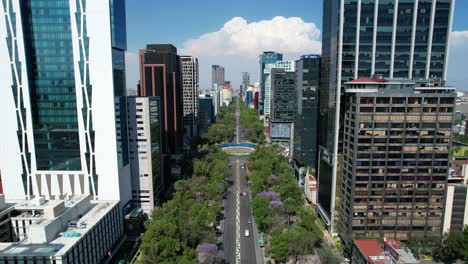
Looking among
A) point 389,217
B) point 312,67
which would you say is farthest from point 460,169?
point 312,67

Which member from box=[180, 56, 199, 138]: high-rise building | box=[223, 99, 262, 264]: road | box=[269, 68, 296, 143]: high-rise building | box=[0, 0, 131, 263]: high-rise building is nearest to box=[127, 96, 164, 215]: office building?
box=[0, 0, 131, 263]: high-rise building

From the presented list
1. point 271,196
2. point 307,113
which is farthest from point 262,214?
point 307,113

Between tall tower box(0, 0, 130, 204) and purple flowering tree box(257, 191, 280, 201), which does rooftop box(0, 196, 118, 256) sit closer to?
tall tower box(0, 0, 130, 204)

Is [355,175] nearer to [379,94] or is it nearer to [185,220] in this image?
[379,94]

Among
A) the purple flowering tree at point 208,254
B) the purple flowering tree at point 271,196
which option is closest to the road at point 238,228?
the purple flowering tree at point 208,254

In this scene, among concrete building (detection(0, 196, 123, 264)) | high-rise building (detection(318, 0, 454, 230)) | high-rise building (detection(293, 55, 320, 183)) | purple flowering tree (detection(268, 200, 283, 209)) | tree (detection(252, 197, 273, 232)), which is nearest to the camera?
concrete building (detection(0, 196, 123, 264))

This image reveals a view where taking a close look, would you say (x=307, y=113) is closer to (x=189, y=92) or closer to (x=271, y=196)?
(x=271, y=196)
